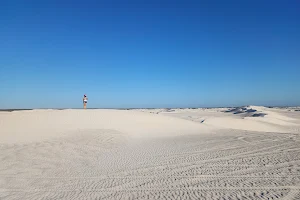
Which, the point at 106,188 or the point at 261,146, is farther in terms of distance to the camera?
the point at 261,146

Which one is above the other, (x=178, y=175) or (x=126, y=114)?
(x=126, y=114)

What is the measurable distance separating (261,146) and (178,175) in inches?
245

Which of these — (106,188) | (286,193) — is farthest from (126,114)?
(286,193)

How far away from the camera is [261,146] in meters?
11.3

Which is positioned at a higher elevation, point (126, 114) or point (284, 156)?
point (126, 114)

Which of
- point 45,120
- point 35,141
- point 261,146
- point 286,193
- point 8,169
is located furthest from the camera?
point 45,120

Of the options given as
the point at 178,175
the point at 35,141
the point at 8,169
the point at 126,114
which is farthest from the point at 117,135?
the point at 178,175

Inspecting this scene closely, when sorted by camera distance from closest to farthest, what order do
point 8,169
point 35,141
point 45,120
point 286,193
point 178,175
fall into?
point 286,193 < point 178,175 < point 8,169 < point 35,141 < point 45,120

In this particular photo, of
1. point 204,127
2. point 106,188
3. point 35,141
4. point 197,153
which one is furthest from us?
point 204,127

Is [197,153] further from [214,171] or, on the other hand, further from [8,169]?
[8,169]

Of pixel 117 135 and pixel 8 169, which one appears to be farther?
pixel 117 135

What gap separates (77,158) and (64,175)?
2284 millimetres

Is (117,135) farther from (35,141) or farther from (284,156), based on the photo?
(284,156)

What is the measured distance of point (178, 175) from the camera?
7039 mm
